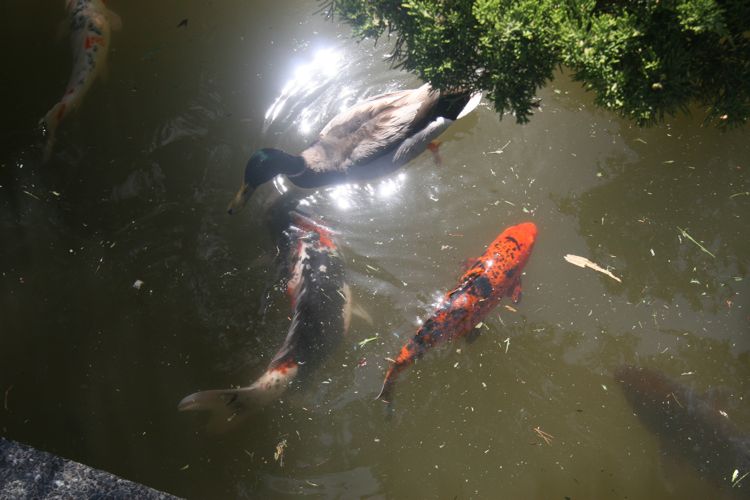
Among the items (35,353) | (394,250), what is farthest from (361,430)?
(35,353)

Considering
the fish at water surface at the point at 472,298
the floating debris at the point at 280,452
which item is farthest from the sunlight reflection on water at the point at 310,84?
the floating debris at the point at 280,452

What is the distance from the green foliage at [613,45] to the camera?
3209 mm

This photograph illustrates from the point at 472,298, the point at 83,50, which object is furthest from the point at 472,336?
the point at 83,50

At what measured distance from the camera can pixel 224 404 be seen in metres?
4.09

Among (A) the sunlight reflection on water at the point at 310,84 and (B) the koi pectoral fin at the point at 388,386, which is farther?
(A) the sunlight reflection on water at the point at 310,84

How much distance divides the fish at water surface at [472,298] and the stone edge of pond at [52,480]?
1.92 m

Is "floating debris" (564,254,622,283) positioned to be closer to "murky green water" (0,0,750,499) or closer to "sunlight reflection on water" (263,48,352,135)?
"murky green water" (0,0,750,499)

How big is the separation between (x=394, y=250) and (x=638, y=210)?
228 centimetres

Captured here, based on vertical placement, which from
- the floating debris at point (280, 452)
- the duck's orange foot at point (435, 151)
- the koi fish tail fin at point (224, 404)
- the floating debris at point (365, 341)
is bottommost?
the floating debris at point (280, 452)

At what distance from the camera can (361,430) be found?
4246 mm

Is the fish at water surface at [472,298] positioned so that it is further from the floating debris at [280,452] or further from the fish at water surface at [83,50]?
the fish at water surface at [83,50]

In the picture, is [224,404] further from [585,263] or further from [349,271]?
[585,263]

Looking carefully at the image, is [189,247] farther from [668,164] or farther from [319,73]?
[668,164]

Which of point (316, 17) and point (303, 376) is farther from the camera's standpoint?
point (316, 17)
